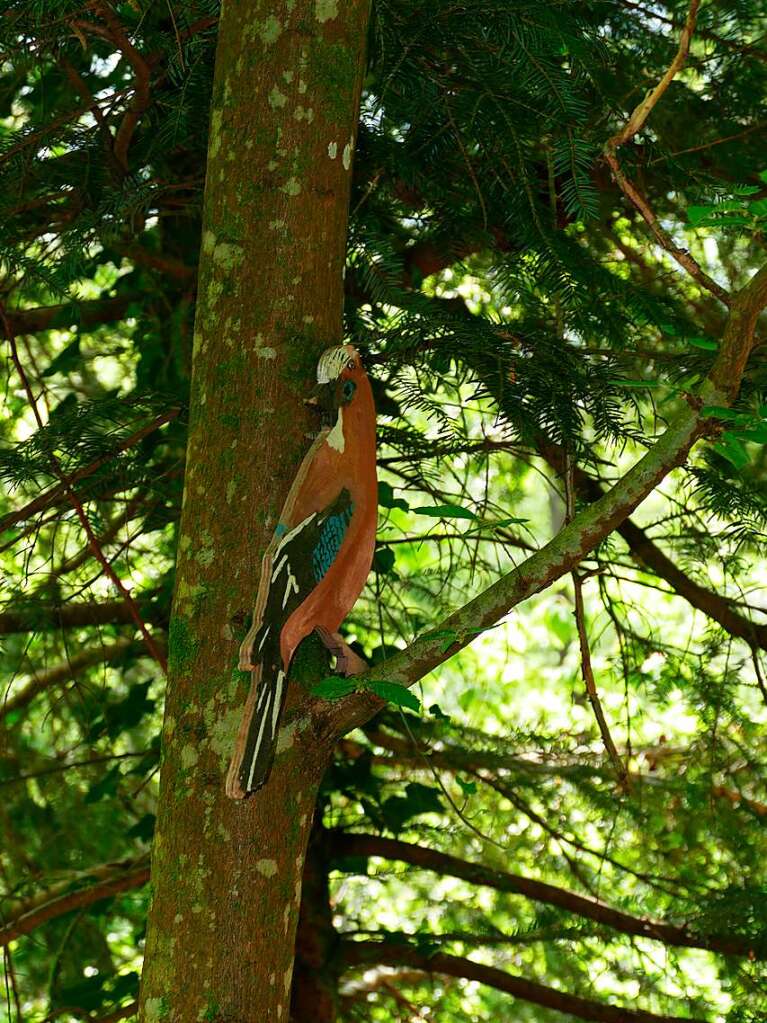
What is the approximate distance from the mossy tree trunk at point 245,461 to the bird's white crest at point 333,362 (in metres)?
0.03

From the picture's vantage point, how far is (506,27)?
4.75ft

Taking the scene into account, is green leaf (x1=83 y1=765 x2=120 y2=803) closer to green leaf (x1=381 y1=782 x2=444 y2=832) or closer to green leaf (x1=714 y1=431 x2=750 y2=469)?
green leaf (x1=381 y1=782 x2=444 y2=832)

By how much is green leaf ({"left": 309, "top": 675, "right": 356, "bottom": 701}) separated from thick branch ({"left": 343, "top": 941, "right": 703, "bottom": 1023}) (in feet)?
3.69

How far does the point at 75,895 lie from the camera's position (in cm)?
203

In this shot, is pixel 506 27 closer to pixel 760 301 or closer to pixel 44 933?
pixel 760 301

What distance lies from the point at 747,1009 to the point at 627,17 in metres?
1.70

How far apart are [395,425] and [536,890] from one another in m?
0.89

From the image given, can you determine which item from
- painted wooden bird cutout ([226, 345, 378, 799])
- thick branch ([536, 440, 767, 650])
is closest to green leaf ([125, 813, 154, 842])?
thick branch ([536, 440, 767, 650])

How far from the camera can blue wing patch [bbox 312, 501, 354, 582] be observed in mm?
1156

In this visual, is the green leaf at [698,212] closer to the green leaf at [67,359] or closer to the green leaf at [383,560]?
the green leaf at [383,560]

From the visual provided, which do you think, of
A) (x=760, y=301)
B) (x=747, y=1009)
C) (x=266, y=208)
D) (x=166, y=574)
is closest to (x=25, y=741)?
(x=166, y=574)

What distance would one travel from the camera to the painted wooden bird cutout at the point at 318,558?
3.63 feet

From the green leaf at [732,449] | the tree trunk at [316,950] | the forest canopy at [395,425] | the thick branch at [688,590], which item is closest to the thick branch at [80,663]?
the forest canopy at [395,425]

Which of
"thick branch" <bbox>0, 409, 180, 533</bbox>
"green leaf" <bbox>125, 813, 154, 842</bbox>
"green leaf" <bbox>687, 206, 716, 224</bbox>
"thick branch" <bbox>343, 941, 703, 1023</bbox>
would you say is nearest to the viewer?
"green leaf" <bbox>687, 206, 716, 224</bbox>
